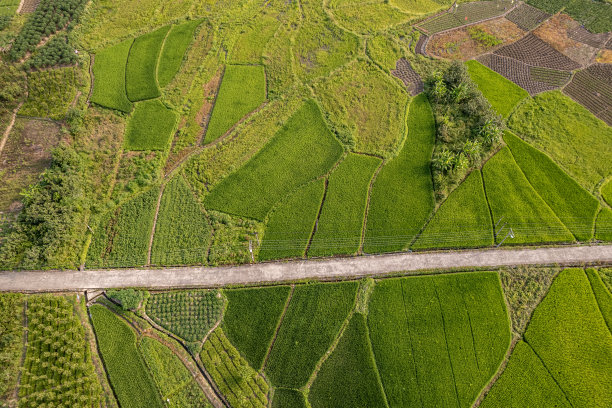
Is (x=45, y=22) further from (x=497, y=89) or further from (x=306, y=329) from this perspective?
(x=497, y=89)

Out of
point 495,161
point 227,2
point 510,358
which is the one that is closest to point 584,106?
point 495,161

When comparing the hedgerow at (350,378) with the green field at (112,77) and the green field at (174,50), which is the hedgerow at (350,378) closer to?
the green field at (112,77)

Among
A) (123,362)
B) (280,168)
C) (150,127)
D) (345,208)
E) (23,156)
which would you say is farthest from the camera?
(150,127)

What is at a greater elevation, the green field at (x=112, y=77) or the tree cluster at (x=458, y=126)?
the green field at (x=112, y=77)

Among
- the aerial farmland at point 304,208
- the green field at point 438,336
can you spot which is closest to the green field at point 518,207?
the aerial farmland at point 304,208

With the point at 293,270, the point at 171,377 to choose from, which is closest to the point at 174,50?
the point at 293,270

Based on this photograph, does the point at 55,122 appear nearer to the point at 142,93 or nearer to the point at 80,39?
the point at 142,93
